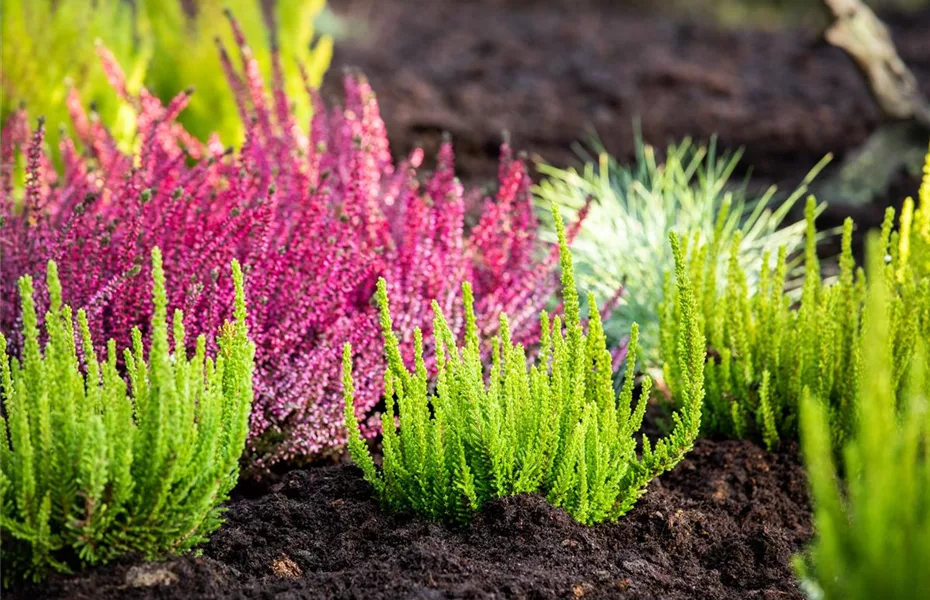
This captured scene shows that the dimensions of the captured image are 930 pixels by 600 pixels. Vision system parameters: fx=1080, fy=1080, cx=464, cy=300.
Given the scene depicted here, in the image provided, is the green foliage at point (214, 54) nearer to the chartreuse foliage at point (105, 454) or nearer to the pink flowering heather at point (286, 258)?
the pink flowering heather at point (286, 258)

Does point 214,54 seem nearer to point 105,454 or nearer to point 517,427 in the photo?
point 517,427

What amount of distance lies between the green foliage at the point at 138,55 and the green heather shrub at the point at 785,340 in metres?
2.34

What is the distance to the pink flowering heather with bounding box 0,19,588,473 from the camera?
8.36ft

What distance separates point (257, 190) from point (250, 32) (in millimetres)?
2273

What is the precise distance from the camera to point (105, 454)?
1747mm

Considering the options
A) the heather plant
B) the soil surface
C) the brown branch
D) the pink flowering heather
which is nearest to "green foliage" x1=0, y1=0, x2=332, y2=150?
the soil surface

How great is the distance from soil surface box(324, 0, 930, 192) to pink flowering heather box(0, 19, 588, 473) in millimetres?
2563

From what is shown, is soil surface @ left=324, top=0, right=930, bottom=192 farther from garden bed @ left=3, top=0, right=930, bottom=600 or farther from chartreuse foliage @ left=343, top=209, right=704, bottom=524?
chartreuse foliage @ left=343, top=209, right=704, bottom=524

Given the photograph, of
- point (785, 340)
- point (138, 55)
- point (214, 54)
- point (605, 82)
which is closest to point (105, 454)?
point (785, 340)

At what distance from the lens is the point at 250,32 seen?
5.30m

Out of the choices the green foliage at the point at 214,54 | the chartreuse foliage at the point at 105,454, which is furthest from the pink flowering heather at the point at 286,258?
the green foliage at the point at 214,54

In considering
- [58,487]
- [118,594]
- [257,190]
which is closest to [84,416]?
[58,487]

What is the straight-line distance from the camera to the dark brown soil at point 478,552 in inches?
72.8

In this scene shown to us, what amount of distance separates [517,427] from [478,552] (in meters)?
0.27
